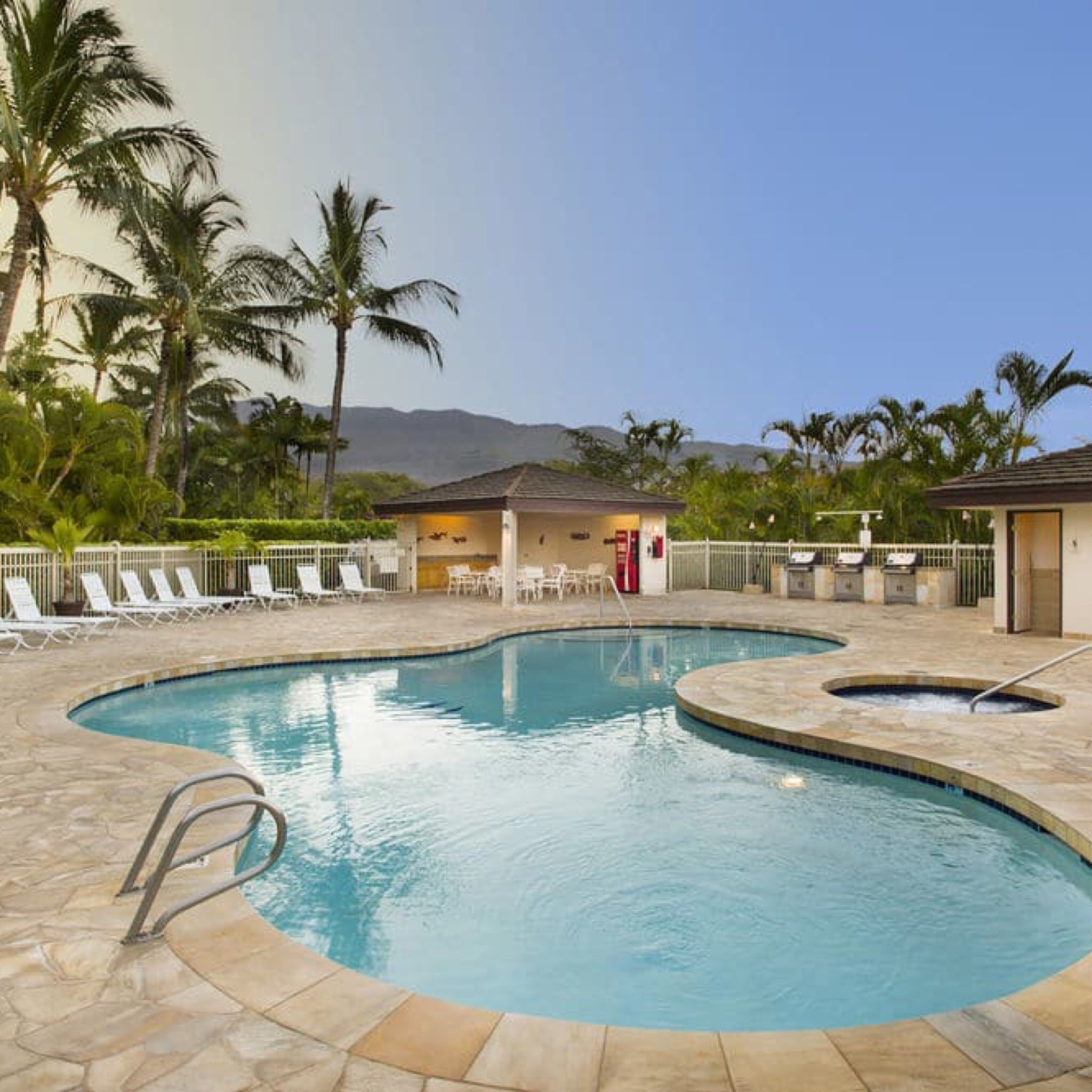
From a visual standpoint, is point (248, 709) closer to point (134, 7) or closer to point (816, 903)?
point (816, 903)

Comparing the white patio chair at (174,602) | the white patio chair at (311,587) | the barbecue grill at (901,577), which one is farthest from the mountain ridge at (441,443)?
the white patio chair at (174,602)

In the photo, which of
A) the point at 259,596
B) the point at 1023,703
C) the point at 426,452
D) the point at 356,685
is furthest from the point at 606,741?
the point at 426,452

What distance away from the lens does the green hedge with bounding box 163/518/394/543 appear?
63.8 ft

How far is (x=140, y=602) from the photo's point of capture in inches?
583

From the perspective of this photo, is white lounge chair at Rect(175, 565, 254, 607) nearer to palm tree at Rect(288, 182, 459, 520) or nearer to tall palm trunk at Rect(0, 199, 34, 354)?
tall palm trunk at Rect(0, 199, 34, 354)

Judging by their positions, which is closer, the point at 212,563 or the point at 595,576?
the point at 212,563

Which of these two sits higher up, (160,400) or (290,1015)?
(160,400)

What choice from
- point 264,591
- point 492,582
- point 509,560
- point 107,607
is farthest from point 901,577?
point 107,607

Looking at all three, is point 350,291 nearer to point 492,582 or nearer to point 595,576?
point 492,582

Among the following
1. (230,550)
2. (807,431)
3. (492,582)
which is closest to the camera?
(230,550)

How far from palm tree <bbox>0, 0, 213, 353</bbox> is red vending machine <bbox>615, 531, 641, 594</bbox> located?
1344 cm

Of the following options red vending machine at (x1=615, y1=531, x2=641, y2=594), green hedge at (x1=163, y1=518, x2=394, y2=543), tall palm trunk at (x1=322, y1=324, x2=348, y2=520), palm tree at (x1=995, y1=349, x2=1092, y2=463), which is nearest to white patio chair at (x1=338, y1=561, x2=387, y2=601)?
green hedge at (x1=163, y1=518, x2=394, y2=543)

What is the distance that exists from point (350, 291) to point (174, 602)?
482 inches

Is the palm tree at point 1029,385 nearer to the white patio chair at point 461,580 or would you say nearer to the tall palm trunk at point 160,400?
the white patio chair at point 461,580
